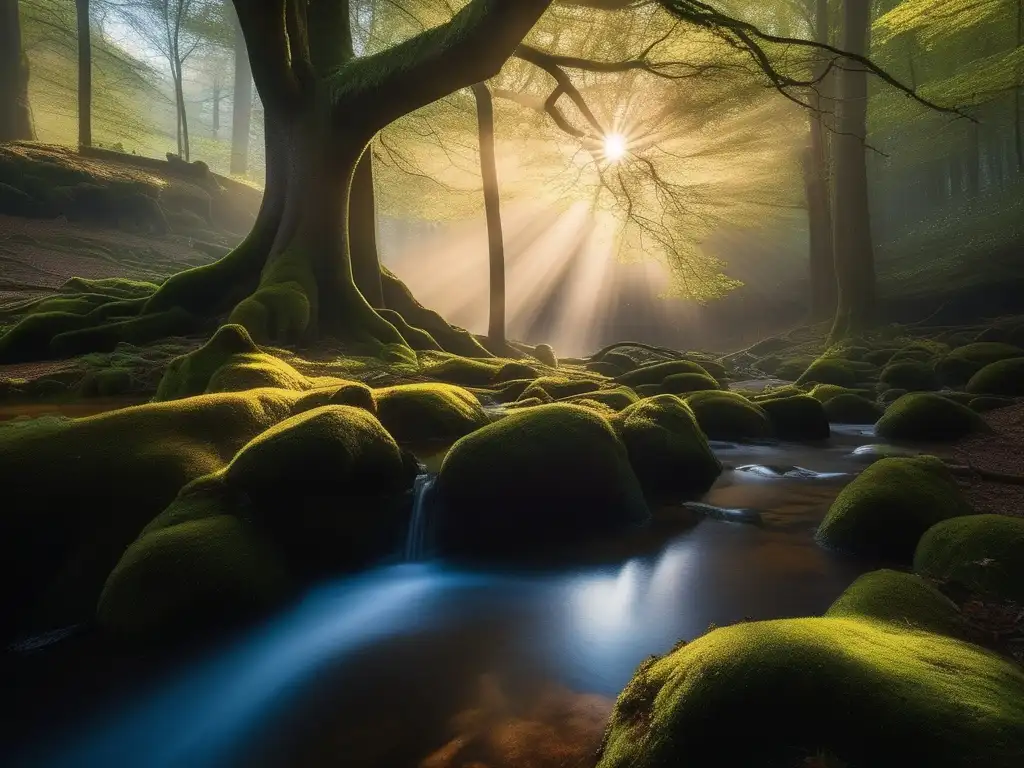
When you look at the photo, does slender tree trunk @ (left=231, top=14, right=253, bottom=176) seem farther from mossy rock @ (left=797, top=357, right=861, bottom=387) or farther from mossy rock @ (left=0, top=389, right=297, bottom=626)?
mossy rock @ (left=0, top=389, right=297, bottom=626)

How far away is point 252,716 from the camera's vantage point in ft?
9.36

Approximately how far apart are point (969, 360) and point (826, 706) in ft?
39.6

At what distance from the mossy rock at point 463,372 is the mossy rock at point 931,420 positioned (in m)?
5.49

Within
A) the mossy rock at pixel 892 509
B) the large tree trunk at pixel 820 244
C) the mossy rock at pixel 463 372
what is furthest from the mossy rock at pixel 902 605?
the large tree trunk at pixel 820 244

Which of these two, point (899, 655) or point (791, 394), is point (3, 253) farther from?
point (899, 655)

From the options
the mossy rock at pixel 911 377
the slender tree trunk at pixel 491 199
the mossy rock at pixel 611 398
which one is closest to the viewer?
the mossy rock at pixel 611 398

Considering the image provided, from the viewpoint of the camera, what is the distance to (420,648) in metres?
3.39

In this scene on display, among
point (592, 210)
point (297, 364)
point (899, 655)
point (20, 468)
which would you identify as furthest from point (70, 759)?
point (592, 210)

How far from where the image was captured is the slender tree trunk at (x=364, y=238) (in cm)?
1084

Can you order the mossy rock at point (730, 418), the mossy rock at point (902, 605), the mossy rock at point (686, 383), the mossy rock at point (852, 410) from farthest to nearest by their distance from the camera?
the mossy rock at point (686, 383) → the mossy rock at point (852, 410) → the mossy rock at point (730, 418) → the mossy rock at point (902, 605)

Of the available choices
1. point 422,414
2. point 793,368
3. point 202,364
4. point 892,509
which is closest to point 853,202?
point 793,368

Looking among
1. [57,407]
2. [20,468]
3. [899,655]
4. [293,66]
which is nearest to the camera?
[899,655]

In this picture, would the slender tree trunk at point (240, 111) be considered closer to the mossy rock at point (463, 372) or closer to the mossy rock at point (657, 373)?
the mossy rock at point (463, 372)

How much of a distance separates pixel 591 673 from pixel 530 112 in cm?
1499
